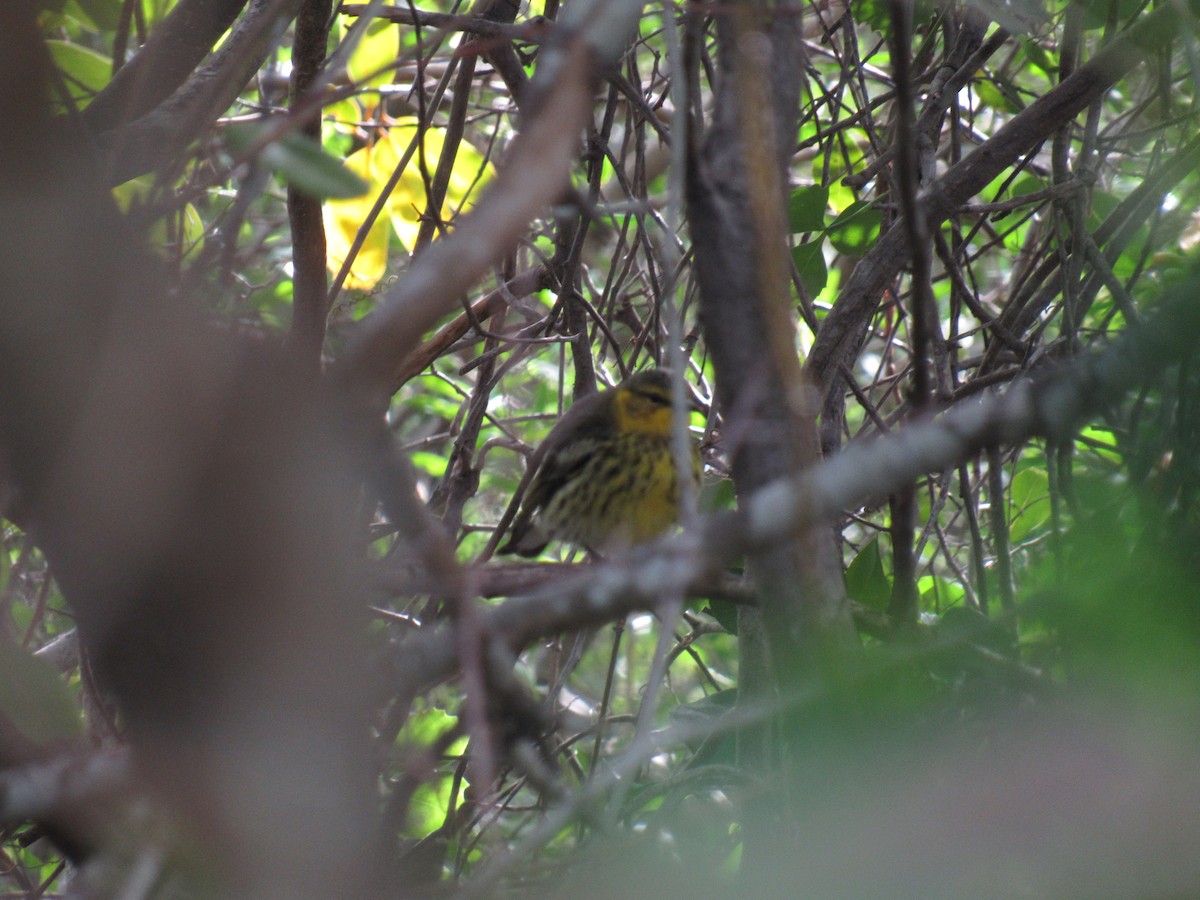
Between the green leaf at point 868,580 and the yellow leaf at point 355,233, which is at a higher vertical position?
the yellow leaf at point 355,233

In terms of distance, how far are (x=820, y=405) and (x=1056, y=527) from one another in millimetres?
730

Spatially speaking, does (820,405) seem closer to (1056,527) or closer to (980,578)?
(980,578)

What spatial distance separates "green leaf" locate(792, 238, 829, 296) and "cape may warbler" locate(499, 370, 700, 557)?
49 cm

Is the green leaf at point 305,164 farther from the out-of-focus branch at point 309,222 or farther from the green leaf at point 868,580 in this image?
the green leaf at point 868,580

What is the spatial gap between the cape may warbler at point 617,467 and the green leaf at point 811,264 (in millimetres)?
491

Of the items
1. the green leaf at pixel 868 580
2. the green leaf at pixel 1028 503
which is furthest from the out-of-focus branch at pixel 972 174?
the green leaf at pixel 1028 503

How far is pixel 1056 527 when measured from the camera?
1.80 m

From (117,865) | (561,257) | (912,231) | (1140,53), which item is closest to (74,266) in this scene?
(117,865)

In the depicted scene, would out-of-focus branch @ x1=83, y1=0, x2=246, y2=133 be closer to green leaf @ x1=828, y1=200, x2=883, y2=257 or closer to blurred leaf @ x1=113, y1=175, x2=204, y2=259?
blurred leaf @ x1=113, y1=175, x2=204, y2=259

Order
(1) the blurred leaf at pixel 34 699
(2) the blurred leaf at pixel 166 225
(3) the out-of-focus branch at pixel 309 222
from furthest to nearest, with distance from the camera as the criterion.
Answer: (3) the out-of-focus branch at pixel 309 222, (1) the blurred leaf at pixel 34 699, (2) the blurred leaf at pixel 166 225

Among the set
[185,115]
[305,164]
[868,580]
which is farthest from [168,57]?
[868,580]

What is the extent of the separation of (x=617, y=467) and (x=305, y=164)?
1.85 metres

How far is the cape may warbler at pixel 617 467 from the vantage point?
9.95 feet

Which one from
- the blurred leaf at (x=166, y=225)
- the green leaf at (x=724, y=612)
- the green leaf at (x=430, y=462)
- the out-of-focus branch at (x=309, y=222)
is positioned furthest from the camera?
the green leaf at (x=430, y=462)
